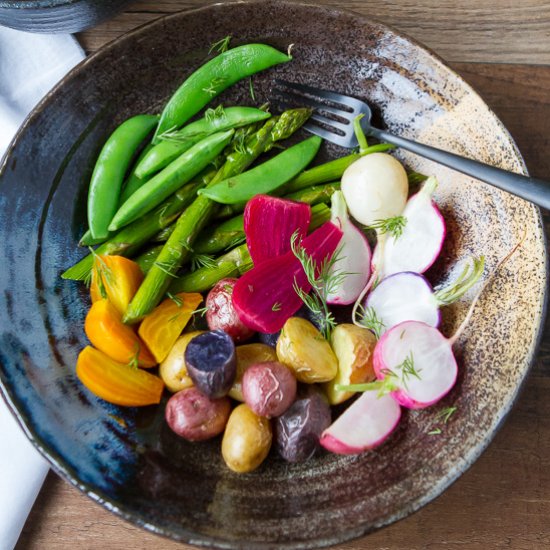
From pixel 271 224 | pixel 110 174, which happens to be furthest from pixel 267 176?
pixel 110 174

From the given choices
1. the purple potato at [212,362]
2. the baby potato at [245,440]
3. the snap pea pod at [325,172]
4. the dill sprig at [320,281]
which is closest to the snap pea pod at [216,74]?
the snap pea pod at [325,172]

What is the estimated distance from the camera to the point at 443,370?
4.43 ft

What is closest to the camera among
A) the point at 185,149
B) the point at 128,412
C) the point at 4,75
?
the point at 128,412

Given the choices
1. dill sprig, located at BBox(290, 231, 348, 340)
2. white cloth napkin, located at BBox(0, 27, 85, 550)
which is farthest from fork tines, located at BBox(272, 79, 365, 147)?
white cloth napkin, located at BBox(0, 27, 85, 550)

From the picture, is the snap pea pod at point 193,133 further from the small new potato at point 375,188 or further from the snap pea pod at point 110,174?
the small new potato at point 375,188

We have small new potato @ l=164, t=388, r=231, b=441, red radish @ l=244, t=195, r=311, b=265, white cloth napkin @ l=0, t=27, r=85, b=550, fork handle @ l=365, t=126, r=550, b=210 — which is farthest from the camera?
white cloth napkin @ l=0, t=27, r=85, b=550

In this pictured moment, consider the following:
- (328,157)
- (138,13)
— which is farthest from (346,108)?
(138,13)

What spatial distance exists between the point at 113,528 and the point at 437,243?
0.96 m

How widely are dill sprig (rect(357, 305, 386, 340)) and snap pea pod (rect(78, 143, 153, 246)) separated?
22.9 inches

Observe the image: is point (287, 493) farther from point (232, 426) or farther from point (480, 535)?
point (480, 535)

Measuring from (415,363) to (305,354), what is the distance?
0.22 meters

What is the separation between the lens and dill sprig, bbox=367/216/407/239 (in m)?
1.46

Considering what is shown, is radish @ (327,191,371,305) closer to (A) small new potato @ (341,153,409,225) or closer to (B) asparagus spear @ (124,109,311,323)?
(A) small new potato @ (341,153,409,225)

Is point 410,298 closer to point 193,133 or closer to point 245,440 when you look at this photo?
point 245,440
